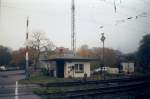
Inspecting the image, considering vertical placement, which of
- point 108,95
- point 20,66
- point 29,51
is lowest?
point 108,95

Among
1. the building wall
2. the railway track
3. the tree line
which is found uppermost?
the tree line

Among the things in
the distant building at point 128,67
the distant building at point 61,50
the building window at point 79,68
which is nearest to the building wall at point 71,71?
the building window at point 79,68

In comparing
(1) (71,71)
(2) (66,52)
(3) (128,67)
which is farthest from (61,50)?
(3) (128,67)

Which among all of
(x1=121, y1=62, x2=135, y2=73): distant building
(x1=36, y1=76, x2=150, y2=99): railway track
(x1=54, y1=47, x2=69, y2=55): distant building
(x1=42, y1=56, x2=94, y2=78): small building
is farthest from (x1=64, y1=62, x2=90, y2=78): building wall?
(x1=121, y1=62, x2=135, y2=73): distant building

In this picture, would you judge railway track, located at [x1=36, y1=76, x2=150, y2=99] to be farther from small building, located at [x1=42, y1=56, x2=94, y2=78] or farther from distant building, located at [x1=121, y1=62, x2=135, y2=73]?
small building, located at [x1=42, y1=56, x2=94, y2=78]

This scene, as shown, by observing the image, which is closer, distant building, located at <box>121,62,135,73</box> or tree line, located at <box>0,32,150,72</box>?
tree line, located at <box>0,32,150,72</box>

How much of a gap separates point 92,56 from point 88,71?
30.2 inches

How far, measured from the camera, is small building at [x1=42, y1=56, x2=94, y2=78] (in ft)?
30.5

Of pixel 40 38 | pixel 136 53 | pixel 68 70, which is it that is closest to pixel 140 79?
pixel 136 53

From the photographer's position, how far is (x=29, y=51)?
8055mm

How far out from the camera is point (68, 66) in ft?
32.9

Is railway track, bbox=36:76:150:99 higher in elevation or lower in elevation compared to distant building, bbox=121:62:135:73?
lower

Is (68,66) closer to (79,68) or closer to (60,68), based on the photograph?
(60,68)

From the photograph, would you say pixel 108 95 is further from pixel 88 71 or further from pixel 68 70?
pixel 88 71
